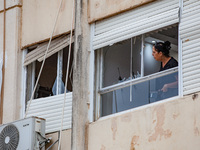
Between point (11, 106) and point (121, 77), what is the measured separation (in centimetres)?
282

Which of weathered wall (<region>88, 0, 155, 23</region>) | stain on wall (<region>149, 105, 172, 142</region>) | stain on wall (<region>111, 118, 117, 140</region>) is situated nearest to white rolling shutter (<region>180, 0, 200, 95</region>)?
stain on wall (<region>149, 105, 172, 142</region>)

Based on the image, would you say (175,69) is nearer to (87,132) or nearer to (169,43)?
(169,43)

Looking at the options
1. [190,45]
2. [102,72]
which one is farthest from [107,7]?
[190,45]

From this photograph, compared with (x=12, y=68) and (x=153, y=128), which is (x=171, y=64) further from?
(x=12, y=68)

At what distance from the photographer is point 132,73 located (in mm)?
12766

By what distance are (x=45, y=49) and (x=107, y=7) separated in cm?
187

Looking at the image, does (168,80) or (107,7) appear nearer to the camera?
(168,80)

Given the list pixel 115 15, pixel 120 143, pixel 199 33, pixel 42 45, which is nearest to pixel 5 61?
pixel 42 45

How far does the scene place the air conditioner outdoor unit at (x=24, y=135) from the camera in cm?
1316

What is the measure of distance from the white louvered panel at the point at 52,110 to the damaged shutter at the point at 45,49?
0.89m

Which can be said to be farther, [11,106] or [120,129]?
[11,106]

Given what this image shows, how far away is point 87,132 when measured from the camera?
1290 cm

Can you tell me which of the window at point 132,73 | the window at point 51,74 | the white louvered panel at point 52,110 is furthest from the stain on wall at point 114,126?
the window at point 51,74

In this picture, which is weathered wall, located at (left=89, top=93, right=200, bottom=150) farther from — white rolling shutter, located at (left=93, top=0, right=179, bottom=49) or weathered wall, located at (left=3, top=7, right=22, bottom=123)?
weathered wall, located at (left=3, top=7, right=22, bottom=123)
